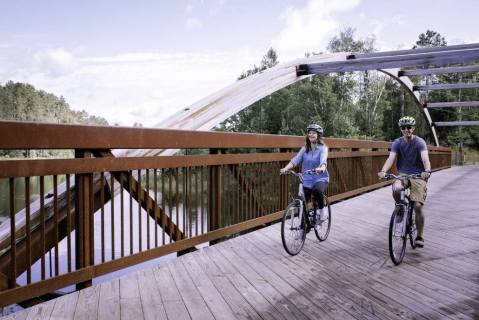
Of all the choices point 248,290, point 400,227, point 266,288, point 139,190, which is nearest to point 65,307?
point 139,190

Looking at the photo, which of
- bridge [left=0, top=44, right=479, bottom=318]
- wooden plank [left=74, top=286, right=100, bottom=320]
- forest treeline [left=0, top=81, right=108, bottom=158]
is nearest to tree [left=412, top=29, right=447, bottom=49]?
bridge [left=0, top=44, right=479, bottom=318]

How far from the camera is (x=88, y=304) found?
3.01 m

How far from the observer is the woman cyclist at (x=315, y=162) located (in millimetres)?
4859

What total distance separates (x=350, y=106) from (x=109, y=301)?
42680mm

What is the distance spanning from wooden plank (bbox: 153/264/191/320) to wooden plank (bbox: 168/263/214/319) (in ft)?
0.11

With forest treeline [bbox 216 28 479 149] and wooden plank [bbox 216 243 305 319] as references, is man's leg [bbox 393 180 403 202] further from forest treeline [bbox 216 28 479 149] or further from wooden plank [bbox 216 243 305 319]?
forest treeline [bbox 216 28 479 149]

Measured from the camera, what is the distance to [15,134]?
104 inches

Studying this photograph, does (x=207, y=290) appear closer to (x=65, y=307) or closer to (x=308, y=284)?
(x=308, y=284)

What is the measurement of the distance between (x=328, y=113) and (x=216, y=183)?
3868 cm

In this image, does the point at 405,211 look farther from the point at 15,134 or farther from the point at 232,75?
the point at 232,75

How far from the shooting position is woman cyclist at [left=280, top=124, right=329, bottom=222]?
4.86m

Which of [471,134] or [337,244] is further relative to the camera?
[471,134]

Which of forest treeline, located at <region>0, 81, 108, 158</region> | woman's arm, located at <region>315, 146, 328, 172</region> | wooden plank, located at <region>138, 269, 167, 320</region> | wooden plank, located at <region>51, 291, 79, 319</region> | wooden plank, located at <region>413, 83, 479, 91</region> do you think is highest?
forest treeline, located at <region>0, 81, 108, 158</region>

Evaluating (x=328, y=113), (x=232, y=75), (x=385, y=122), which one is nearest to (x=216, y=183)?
(x=328, y=113)
